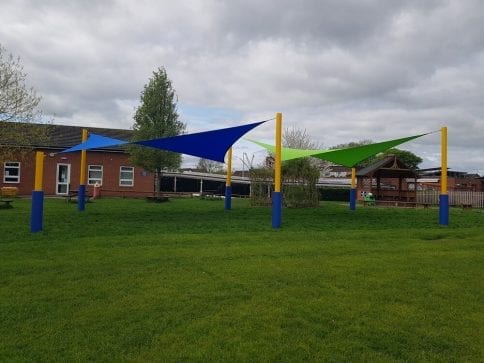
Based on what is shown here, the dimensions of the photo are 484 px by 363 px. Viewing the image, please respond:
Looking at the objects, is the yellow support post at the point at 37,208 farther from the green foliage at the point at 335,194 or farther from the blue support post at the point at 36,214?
the green foliage at the point at 335,194

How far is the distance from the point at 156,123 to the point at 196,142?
10.5 m

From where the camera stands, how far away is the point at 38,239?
7883 mm

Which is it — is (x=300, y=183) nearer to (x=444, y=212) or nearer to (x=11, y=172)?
(x=444, y=212)

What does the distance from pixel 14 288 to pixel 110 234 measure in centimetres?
406

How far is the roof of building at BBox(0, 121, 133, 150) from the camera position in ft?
53.1

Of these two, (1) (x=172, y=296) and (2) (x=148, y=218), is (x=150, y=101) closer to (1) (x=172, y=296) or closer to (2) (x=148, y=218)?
(2) (x=148, y=218)

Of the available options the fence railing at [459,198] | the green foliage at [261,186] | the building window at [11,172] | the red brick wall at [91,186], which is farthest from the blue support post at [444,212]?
the building window at [11,172]

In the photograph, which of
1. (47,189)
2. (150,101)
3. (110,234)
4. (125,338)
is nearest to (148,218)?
(110,234)

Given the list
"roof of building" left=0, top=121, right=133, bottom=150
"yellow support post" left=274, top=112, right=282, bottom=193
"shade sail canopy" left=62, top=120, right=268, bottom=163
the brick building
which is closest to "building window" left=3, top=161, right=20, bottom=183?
the brick building

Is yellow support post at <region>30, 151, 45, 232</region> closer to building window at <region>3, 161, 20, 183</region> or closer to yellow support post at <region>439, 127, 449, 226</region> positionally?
yellow support post at <region>439, 127, 449, 226</region>

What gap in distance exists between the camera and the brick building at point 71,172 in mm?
24234

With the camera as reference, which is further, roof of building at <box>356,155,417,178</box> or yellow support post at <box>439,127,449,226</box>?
roof of building at <box>356,155,417,178</box>

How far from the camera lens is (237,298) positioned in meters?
4.38

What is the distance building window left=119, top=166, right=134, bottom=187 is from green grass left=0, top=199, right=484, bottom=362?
59.4ft
